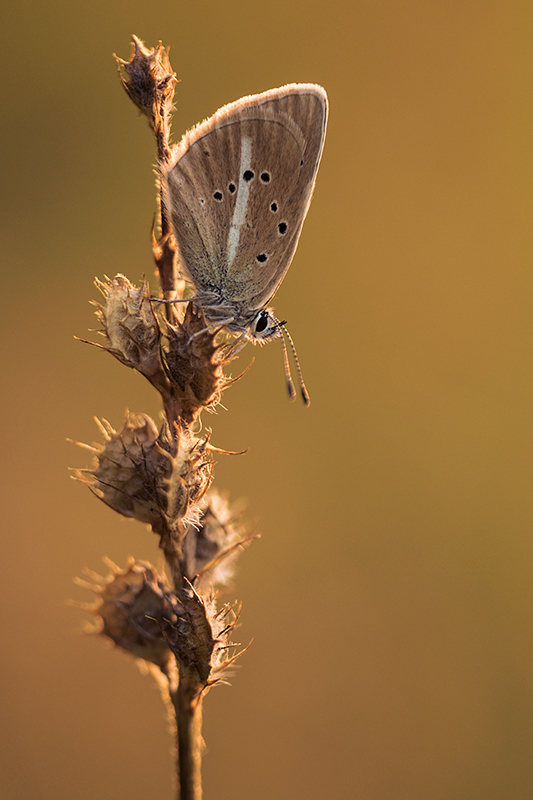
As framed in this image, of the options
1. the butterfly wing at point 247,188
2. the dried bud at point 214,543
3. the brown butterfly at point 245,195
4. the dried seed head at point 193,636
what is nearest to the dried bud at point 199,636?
the dried seed head at point 193,636

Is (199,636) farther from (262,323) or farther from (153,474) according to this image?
→ (262,323)

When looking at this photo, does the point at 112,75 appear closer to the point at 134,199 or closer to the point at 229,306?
the point at 134,199

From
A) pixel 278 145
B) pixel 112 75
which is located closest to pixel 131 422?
pixel 278 145

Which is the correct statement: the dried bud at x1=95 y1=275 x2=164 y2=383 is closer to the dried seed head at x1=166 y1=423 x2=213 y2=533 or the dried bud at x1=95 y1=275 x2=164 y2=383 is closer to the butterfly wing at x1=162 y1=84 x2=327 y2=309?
the dried seed head at x1=166 y1=423 x2=213 y2=533

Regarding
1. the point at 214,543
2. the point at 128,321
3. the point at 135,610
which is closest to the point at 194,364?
the point at 128,321

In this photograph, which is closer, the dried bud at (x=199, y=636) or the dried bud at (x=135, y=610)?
the dried bud at (x=199, y=636)

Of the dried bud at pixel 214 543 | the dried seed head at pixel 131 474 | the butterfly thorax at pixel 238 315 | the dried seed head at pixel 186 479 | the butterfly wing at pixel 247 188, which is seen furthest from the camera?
the butterfly thorax at pixel 238 315

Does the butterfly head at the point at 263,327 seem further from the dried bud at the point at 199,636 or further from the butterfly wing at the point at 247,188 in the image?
the dried bud at the point at 199,636
